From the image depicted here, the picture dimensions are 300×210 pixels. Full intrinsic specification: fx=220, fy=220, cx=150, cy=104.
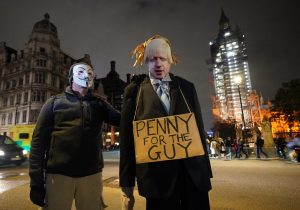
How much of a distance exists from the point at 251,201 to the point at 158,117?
14.4 feet

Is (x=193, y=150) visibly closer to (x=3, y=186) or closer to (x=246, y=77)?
(x=3, y=186)

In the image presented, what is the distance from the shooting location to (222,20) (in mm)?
181250

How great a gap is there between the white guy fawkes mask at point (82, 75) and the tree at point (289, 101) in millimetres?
40711

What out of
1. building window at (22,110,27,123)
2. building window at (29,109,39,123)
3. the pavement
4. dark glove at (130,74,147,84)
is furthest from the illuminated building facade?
dark glove at (130,74,147,84)

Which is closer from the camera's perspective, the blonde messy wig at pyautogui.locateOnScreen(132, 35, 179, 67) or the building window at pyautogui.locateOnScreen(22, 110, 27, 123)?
the blonde messy wig at pyautogui.locateOnScreen(132, 35, 179, 67)

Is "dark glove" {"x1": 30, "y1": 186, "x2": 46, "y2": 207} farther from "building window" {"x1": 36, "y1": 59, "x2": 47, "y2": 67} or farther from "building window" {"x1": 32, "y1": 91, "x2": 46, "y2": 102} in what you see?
"building window" {"x1": 36, "y1": 59, "x2": 47, "y2": 67}

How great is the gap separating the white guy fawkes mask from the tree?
40711mm

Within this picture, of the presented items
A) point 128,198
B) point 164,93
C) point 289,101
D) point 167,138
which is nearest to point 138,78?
point 164,93

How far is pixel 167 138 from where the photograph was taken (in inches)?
74.8

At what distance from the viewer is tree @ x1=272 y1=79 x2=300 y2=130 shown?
118 ft

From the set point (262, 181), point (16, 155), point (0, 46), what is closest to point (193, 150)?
point (262, 181)

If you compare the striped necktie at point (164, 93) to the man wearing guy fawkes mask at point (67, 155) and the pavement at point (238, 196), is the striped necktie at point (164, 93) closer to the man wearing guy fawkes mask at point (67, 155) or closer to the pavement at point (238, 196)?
the man wearing guy fawkes mask at point (67, 155)

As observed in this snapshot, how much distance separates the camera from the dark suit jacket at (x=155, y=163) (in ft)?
5.78

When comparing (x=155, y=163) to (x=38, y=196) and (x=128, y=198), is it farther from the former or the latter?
(x=38, y=196)
